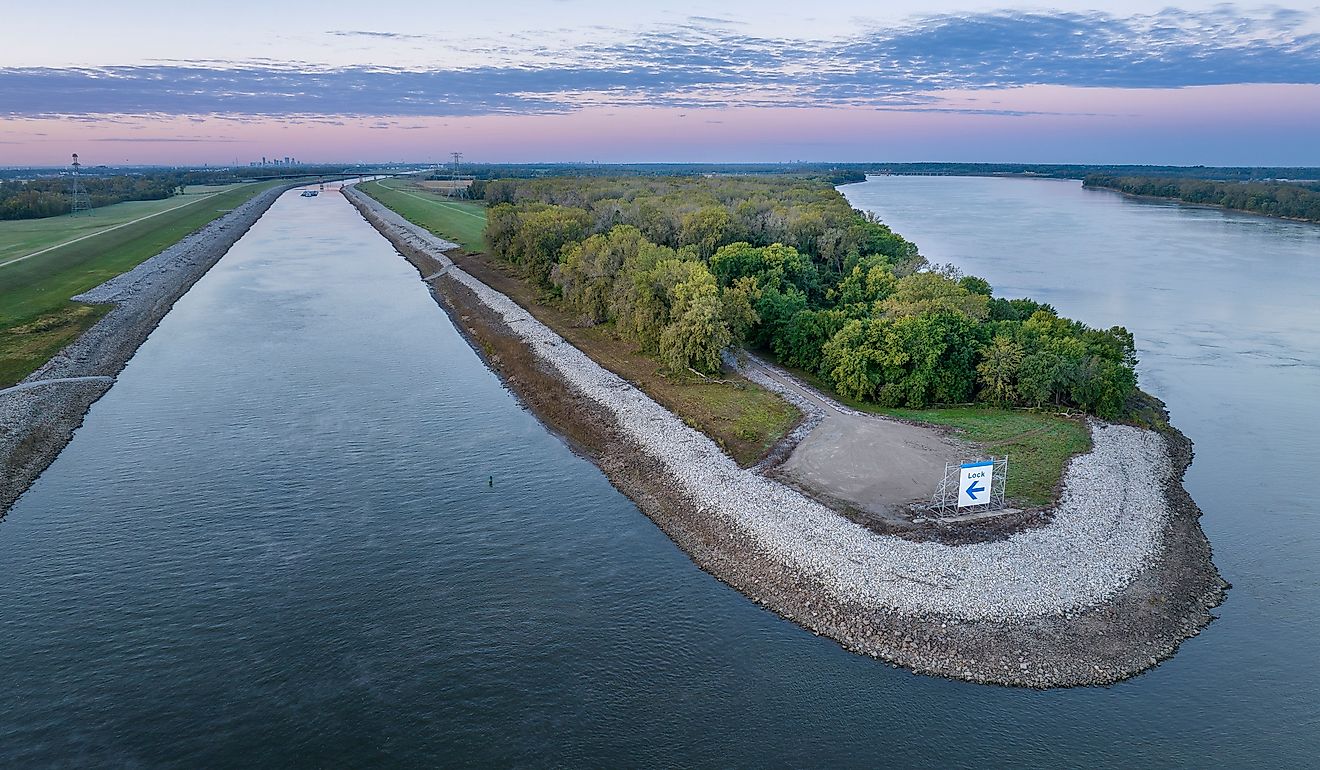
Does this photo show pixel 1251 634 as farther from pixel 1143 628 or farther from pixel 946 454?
pixel 946 454

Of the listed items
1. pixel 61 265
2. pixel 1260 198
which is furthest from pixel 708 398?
pixel 1260 198

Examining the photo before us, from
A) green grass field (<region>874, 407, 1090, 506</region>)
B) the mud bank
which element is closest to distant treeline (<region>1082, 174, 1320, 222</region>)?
green grass field (<region>874, 407, 1090, 506</region>)

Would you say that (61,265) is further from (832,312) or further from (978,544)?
(978,544)

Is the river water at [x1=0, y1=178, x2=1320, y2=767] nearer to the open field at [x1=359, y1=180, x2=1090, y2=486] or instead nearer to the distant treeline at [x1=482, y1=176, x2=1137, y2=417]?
the open field at [x1=359, y1=180, x2=1090, y2=486]

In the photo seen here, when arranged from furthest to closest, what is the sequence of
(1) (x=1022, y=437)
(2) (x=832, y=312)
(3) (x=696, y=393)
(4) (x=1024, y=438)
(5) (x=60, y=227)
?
(5) (x=60, y=227)
(2) (x=832, y=312)
(3) (x=696, y=393)
(1) (x=1022, y=437)
(4) (x=1024, y=438)

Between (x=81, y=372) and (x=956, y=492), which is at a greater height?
(x=81, y=372)

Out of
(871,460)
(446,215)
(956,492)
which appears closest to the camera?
(956,492)
